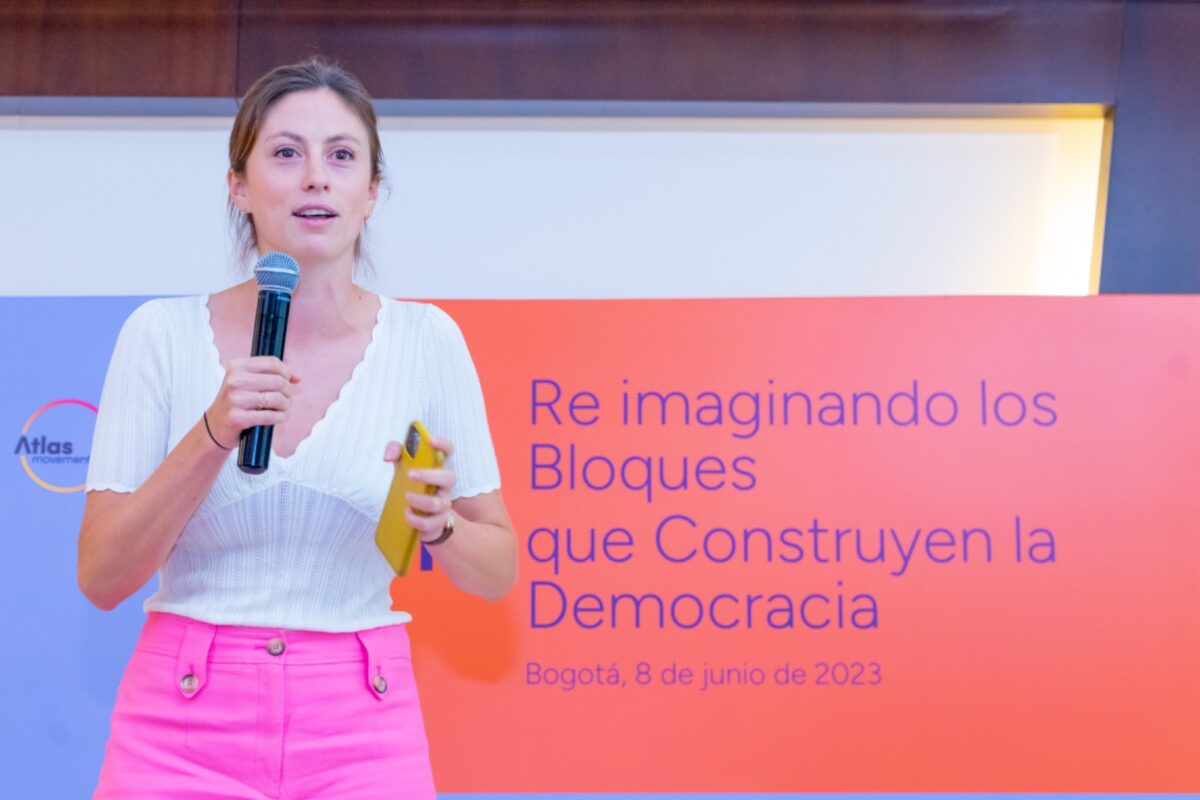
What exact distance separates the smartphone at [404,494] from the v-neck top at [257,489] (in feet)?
0.38

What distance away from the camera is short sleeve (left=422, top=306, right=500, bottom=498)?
4.98 ft

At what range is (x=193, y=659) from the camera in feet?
4.28

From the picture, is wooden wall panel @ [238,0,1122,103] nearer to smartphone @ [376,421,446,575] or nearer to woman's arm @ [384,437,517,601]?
woman's arm @ [384,437,517,601]

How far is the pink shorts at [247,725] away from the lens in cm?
129

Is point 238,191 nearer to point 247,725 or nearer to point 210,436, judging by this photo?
point 210,436

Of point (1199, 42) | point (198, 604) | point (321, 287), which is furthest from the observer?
point (1199, 42)

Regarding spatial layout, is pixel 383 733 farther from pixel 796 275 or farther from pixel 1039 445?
pixel 796 275

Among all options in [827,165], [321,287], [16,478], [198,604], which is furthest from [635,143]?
[198,604]

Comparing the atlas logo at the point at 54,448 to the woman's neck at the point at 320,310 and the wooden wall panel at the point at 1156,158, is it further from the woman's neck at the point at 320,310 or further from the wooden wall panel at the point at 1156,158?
the wooden wall panel at the point at 1156,158

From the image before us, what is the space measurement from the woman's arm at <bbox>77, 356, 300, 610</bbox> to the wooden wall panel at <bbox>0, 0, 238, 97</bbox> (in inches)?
99.3

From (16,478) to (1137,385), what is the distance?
2615mm

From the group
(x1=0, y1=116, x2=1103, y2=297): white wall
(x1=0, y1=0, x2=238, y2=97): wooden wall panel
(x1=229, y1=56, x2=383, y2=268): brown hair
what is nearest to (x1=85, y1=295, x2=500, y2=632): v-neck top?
(x1=229, y1=56, x2=383, y2=268): brown hair

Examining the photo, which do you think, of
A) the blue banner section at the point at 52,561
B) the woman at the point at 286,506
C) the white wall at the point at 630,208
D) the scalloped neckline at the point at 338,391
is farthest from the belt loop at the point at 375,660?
the white wall at the point at 630,208

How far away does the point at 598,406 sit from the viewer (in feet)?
9.22
